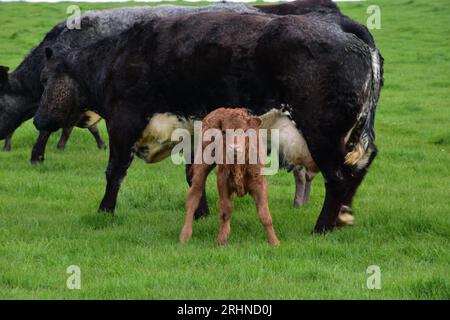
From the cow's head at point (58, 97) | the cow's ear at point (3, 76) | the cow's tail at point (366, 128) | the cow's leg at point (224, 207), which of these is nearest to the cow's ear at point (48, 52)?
the cow's head at point (58, 97)

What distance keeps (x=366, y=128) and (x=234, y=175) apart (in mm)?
1664

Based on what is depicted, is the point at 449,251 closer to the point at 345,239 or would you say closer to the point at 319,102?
the point at 345,239

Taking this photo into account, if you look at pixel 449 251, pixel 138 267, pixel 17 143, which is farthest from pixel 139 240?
pixel 17 143

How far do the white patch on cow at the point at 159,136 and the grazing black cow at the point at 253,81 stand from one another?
0.02m

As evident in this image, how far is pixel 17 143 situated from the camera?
1585 cm

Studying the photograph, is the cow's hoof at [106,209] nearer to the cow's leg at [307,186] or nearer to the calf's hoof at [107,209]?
the calf's hoof at [107,209]

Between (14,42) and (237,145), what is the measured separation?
22.9 m

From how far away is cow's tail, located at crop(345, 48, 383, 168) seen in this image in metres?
8.64

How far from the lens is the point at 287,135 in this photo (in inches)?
341

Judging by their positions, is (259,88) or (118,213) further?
(118,213)

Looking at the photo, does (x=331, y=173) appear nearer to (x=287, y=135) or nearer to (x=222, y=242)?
(x=287, y=135)

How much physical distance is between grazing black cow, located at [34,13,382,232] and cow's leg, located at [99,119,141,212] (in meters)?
0.01

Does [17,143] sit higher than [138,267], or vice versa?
[138,267]
